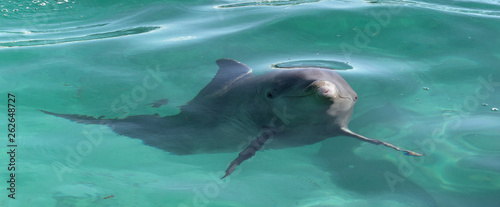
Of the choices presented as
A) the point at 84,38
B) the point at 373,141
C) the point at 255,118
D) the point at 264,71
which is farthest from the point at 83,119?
the point at 84,38

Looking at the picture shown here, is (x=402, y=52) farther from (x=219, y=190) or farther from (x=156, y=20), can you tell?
(x=156, y=20)

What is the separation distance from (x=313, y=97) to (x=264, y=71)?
1540 mm

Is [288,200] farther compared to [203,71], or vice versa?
[203,71]

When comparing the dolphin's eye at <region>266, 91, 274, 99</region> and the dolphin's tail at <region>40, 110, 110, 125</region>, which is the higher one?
the dolphin's eye at <region>266, 91, 274, 99</region>

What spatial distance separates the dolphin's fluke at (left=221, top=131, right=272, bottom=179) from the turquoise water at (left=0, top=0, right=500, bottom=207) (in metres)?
0.08

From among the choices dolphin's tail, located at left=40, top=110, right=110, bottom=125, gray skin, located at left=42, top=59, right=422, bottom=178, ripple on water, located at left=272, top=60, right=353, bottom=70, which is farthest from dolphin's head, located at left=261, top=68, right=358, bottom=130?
dolphin's tail, located at left=40, top=110, right=110, bottom=125

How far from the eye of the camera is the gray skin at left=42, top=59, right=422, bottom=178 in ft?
13.6

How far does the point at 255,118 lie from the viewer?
183 inches

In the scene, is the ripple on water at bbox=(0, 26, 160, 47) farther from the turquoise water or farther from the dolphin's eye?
the dolphin's eye

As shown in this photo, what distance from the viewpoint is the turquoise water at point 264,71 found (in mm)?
3543

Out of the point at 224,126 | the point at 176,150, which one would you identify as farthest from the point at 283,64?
the point at 176,150

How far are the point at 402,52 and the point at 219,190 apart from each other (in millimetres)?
3955

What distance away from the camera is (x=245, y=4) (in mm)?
9461

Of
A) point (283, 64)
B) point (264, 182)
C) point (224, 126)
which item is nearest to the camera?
point (264, 182)
